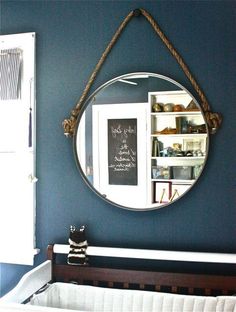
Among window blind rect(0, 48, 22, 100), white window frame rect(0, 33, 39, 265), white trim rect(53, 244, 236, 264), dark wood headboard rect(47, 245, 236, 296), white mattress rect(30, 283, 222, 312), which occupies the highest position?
window blind rect(0, 48, 22, 100)

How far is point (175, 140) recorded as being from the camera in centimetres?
178

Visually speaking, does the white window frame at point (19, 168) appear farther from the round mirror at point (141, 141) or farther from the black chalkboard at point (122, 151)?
the black chalkboard at point (122, 151)

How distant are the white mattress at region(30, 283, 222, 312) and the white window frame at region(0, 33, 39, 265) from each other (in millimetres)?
312

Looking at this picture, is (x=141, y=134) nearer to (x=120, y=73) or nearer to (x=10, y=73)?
(x=120, y=73)

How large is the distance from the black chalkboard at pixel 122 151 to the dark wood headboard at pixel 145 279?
44cm

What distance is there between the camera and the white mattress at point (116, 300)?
1.63 metres

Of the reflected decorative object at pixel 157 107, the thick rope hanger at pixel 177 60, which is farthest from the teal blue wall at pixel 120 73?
the reflected decorative object at pixel 157 107

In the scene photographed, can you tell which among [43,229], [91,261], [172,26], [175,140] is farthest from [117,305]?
[172,26]

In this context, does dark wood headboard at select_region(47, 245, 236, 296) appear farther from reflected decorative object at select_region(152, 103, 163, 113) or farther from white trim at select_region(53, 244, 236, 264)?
reflected decorative object at select_region(152, 103, 163, 113)

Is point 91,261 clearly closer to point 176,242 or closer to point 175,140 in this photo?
point 176,242

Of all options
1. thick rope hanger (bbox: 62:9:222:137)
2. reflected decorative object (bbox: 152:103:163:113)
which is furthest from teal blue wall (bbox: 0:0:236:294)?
reflected decorative object (bbox: 152:103:163:113)

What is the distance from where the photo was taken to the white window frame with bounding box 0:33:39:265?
202 cm

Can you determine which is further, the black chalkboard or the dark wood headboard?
the black chalkboard

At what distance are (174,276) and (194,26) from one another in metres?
1.18
